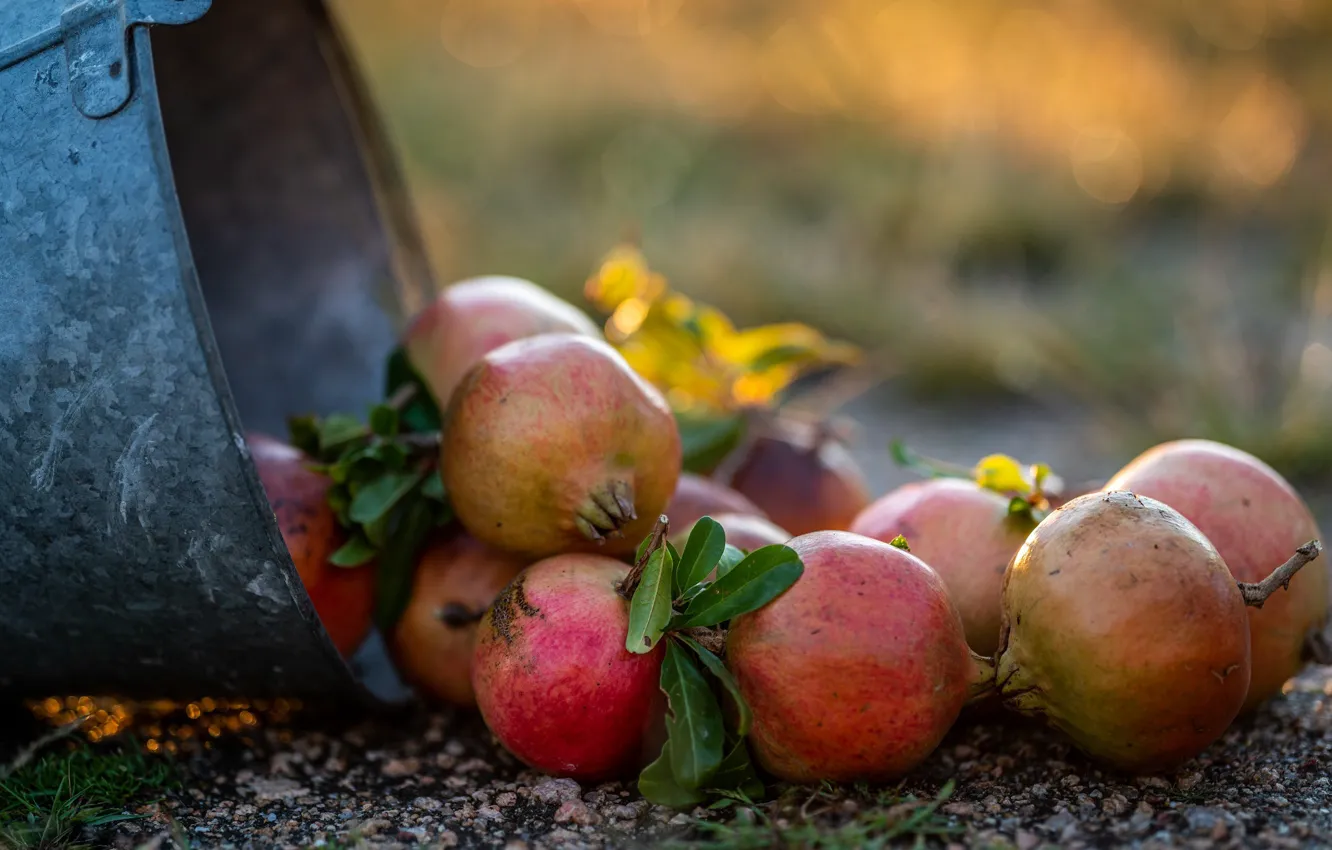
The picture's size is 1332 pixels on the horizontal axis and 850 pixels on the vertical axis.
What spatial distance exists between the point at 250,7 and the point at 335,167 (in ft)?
1.16

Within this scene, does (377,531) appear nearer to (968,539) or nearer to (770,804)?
(770,804)

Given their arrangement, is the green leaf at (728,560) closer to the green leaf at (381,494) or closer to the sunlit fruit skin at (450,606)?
the sunlit fruit skin at (450,606)

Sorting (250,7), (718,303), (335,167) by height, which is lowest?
(718,303)

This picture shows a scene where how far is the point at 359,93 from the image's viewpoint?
235cm

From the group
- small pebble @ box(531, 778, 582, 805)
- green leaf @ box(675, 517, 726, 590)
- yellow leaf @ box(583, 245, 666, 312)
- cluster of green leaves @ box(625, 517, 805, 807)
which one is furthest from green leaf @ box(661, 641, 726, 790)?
yellow leaf @ box(583, 245, 666, 312)

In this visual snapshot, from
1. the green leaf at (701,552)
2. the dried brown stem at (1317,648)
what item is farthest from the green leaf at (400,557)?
the dried brown stem at (1317,648)

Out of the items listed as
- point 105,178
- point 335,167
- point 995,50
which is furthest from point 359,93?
point 995,50

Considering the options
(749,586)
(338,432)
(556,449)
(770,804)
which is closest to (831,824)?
(770,804)

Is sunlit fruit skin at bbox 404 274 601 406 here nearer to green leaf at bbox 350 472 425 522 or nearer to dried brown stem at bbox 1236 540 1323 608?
green leaf at bbox 350 472 425 522

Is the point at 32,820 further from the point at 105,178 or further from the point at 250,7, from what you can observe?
the point at 250,7

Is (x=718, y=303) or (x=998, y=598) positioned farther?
(x=718, y=303)

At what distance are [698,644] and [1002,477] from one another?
Result: 64 centimetres

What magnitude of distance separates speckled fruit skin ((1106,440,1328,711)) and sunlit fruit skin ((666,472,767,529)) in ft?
2.10

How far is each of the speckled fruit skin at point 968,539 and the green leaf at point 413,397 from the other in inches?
30.0
